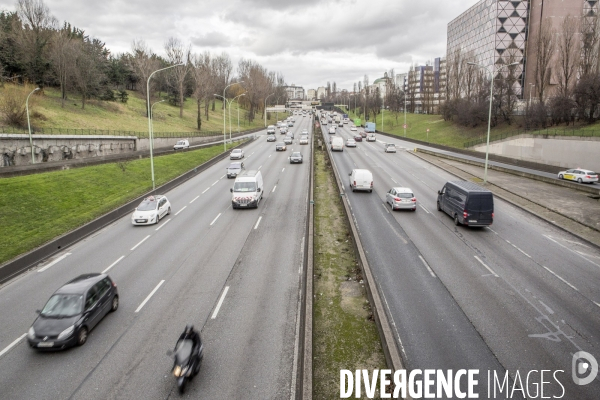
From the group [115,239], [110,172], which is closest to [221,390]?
[115,239]

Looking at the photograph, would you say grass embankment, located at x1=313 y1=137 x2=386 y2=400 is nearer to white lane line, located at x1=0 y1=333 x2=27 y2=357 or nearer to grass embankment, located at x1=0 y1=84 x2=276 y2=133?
white lane line, located at x1=0 y1=333 x2=27 y2=357

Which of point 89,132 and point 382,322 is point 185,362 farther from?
point 89,132

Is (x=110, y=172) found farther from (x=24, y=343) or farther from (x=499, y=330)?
(x=499, y=330)

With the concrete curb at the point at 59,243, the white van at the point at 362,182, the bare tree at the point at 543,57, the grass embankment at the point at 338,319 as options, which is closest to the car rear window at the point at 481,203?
the grass embankment at the point at 338,319

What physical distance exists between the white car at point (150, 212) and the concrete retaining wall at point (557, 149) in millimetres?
41173

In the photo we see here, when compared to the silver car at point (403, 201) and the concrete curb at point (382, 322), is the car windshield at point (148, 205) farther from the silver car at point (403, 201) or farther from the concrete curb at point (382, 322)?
the silver car at point (403, 201)

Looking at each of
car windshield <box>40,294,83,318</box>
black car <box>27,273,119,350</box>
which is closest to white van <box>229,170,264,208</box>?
black car <box>27,273,119,350</box>

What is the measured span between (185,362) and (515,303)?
1121 centimetres

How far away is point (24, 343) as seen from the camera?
11.9m

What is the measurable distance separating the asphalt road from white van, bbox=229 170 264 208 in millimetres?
1586

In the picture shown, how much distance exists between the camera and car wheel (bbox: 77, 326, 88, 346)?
A: 1160 cm

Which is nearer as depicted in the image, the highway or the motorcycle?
the motorcycle

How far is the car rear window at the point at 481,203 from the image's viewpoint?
2255 centimetres

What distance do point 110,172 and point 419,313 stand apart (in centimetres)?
3293
